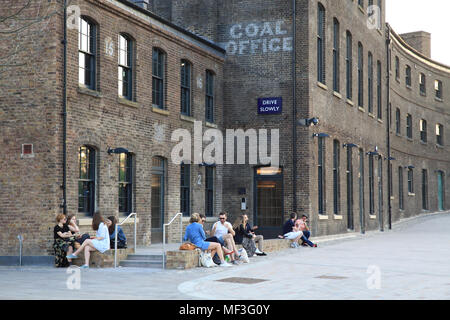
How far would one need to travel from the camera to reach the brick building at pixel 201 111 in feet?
55.2

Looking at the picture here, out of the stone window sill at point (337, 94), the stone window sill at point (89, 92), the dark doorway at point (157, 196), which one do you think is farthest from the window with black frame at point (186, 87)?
the stone window sill at point (337, 94)

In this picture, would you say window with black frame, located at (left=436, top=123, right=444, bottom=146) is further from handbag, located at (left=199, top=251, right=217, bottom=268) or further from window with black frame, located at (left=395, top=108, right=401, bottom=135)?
handbag, located at (left=199, top=251, right=217, bottom=268)

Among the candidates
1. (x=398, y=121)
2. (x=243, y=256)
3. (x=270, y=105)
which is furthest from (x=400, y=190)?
(x=243, y=256)

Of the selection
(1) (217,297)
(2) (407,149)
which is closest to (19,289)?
(1) (217,297)

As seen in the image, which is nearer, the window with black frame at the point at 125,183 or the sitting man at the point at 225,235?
the sitting man at the point at 225,235

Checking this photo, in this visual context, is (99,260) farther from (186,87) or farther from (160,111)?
(186,87)

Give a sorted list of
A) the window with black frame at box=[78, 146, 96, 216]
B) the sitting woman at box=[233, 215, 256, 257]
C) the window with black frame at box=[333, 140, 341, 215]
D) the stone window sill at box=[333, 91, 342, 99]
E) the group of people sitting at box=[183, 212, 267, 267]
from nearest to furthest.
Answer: the group of people sitting at box=[183, 212, 267, 267] → the window with black frame at box=[78, 146, 96, 216] → the sitting woman at box=[233, 215, 256, 257] → the stone window sill at box=[333, 91, 342, 99] → the window with black frame at box=[333, 140, 341, 215]

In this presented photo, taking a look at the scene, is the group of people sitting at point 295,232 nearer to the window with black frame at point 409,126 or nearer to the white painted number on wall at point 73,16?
the white painted number on wall at point 73,16

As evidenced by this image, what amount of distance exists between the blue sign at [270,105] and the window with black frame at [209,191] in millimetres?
2942

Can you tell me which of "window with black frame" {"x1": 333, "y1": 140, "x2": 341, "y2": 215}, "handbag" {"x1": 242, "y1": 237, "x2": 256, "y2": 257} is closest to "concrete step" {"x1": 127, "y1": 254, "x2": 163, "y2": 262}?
"handbag" {"x1": 242, "y1": 237, "x2": 256, "y2": 257}

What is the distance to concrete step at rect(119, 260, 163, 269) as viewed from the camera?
16.4 m

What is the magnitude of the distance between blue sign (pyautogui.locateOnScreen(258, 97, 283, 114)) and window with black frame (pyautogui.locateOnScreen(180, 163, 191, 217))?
411 centimetres

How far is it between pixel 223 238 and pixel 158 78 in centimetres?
673

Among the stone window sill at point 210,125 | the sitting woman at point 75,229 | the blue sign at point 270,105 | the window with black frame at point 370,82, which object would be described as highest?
the window with black frame at point 370,82
